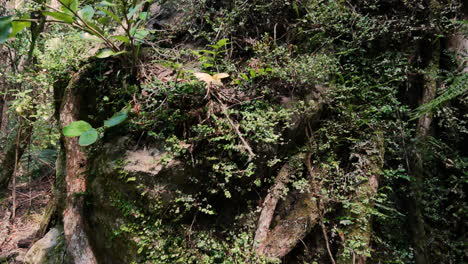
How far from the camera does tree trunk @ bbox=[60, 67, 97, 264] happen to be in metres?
2.47

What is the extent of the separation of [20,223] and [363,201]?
6332 millimetres

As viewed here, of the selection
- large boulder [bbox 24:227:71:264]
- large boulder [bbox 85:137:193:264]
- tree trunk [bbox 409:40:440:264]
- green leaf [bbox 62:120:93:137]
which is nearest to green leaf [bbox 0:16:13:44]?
green leaf [bbox 62:120:93:137]

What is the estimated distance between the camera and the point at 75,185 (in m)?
2.59

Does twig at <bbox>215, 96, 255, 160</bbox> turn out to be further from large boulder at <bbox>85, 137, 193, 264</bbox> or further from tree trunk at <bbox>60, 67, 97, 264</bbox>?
tree trunk at <bbox>60, 67, 97, 264</bbox>

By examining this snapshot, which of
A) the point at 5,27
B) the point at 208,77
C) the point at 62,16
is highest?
the point at 62,16

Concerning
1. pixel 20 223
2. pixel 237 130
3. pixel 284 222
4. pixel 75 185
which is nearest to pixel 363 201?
pixel 284 222

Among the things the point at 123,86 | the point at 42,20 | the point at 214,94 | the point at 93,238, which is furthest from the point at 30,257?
the point at 214,94

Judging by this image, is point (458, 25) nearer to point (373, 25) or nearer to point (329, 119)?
point (373, 25)

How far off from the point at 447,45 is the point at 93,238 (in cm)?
465

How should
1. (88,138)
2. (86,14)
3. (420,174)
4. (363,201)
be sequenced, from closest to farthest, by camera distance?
1. (88,138)
2. (86,14)
3. (363,201)
4. (420,174)

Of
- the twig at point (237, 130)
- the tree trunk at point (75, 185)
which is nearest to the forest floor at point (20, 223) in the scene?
the tree trunk at point (75, 185)

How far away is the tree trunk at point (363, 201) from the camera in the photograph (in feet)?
7.18

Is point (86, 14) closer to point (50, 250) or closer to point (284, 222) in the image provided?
point (50, 250)

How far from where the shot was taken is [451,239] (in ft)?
8.18
